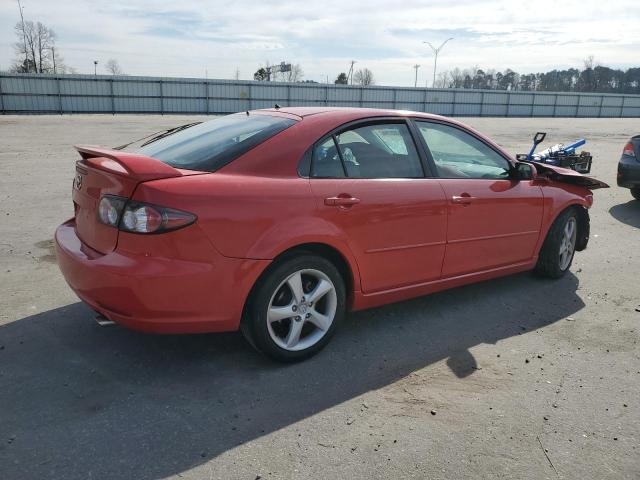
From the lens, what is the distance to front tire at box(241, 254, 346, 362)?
3.18 metres

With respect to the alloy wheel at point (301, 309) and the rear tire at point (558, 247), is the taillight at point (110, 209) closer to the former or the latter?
the alloy wheel at point (301, 309)

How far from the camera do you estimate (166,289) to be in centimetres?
287

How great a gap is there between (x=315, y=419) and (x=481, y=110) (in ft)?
161

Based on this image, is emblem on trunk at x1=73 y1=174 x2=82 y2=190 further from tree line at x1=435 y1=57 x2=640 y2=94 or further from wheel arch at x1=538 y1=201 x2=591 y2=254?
tree line at x1=435 y1=57 x2=640 y2=94

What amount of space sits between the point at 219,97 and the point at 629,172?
33.2 m

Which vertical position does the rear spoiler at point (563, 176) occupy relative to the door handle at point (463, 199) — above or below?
above

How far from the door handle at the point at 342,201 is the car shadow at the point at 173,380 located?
101cm

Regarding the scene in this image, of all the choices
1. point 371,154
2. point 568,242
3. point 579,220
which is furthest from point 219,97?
point 371,154

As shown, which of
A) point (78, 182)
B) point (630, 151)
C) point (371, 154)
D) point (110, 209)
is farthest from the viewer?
point (630, 151)

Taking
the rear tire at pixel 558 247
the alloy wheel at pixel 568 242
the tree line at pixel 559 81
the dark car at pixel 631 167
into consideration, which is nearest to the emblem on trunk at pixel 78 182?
the rear tire at pixel 558 247

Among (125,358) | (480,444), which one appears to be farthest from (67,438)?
(480,444)

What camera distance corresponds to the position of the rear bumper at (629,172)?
854 cm

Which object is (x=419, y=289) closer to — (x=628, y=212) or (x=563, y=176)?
(x=563, y=176)

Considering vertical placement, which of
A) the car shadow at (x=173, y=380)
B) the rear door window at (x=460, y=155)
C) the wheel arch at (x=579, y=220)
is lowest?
the car shadow at (x=173, y=380)
